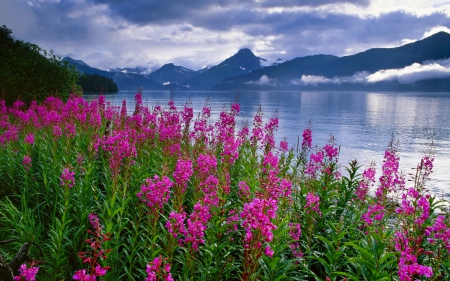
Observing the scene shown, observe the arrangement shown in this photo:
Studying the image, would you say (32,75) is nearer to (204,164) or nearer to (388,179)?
(204,164)

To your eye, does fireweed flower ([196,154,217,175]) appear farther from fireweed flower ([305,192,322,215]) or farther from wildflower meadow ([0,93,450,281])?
fireweed flower ([305,192,322,215])

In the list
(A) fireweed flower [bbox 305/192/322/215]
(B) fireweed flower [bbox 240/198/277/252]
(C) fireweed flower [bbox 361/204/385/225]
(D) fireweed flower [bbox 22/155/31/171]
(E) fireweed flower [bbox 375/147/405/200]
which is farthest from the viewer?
(D) fireweed flower [bbox 22/155/31/171]

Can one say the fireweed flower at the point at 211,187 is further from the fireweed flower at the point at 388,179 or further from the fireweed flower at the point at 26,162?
the fireweed flower at the point at 26,162

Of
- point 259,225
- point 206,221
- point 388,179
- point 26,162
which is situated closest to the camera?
point 259,225

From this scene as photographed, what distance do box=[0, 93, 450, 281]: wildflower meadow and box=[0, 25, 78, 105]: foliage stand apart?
1567cm

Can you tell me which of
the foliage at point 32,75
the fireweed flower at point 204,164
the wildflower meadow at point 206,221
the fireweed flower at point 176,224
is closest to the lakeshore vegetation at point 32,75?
the foliage at point 32,75

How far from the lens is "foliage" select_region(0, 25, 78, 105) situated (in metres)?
24.6

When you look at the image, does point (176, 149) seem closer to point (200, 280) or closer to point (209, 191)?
point (209, 191)

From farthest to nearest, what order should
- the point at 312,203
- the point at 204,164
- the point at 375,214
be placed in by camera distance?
the point at 204,164
the point at 375,214
the point at 312,203

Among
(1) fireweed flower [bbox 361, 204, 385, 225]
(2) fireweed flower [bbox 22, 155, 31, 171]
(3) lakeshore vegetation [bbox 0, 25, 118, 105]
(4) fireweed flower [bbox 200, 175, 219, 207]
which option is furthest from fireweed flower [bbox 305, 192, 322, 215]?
(3) lakeshore vegetation [bbox 0, 25, 118, 105]

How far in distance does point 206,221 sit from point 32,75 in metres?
27.9

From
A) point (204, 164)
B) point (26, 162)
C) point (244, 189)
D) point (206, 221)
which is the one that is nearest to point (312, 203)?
point (244, 189)

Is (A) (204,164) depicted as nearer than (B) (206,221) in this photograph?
No

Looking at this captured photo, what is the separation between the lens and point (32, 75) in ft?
86.9
